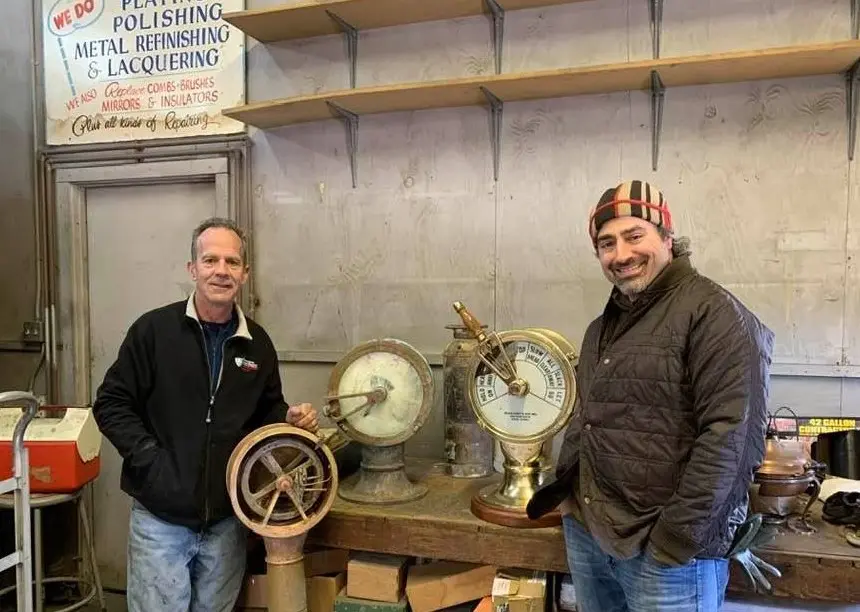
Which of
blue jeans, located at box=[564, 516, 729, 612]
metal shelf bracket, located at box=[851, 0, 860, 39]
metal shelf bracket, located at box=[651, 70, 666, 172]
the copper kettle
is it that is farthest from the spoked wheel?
metal shelf bracket, located at box=[851, 0, 860, 39]

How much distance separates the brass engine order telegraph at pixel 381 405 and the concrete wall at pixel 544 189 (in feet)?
1.89

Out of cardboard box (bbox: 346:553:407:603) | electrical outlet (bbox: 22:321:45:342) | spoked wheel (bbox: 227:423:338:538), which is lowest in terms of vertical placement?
cardboard box (bbox: 346:553:407:603)

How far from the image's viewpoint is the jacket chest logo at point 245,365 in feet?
6.29

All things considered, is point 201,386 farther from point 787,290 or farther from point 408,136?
point 787,290

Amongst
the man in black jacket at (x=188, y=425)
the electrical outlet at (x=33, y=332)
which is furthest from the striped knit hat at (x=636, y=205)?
the electrical outlet at (x=33, y=332)

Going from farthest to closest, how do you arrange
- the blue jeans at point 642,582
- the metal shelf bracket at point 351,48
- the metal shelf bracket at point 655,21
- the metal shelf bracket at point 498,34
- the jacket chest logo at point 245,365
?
the metal shelf bracket at point 351,48
the metal shelf bracket at point 498,34
the metal shelf bracket at point 655,21
the jacket chest logo at point 245,365
the blue jeans at point 642,582

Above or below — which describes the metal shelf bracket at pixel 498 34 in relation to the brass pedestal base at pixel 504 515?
above

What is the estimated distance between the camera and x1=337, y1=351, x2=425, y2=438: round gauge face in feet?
6.63

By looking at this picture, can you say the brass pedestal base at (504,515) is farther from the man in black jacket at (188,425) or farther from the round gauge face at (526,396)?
the man in black jacket at (188,425)

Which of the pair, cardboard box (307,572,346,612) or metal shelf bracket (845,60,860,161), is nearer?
cardboard box (307,572,346,612)

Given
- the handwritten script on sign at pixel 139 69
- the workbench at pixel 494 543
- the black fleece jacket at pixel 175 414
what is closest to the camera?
the workbench at pixel 494 543

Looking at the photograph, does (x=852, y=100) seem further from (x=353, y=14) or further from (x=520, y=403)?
(x=353, y=14)

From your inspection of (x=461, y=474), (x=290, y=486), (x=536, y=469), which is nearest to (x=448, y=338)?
(x=461, y=474)

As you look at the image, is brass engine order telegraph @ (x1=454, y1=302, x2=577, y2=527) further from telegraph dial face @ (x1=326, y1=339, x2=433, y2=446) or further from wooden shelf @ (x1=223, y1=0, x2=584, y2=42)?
wooden shelf @ (x1=223, y1=0, x2=584, y2=42)
